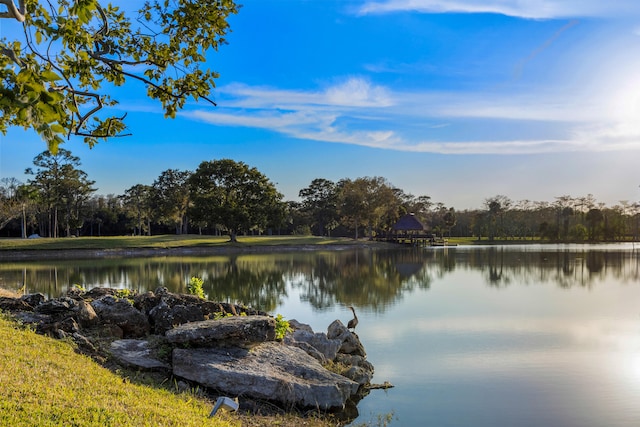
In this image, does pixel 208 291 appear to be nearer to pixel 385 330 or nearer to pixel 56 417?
pixel 385 330

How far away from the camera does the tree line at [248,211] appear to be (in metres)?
50.2

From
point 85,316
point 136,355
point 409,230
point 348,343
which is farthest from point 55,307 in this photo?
point 409,230

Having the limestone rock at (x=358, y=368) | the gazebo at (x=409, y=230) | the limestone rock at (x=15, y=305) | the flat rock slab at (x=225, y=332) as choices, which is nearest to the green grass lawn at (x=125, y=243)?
the gazebo at (x=409, y=230)

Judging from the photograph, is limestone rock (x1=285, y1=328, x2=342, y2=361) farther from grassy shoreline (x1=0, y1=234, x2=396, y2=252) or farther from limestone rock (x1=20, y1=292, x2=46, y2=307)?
grassy shoreline (x1=0, y1=234, x2=396, y2=252)

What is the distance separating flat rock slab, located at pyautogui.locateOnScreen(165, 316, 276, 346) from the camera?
21.9 ft

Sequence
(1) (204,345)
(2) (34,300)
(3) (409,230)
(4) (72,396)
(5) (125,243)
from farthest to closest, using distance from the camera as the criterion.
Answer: (3) (409,230), (5) (125,243), (2) (34,300), (1) (204,345), (4) (72,396)

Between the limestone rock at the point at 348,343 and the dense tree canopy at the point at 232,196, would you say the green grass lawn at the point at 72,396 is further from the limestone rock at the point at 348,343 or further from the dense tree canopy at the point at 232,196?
the dense tree canopy at the point at 232,196

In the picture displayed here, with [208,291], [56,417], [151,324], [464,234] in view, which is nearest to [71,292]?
[151,324]

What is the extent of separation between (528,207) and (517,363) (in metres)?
79.1

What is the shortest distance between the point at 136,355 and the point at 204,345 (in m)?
0.90

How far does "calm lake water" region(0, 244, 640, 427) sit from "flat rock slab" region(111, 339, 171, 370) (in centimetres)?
286

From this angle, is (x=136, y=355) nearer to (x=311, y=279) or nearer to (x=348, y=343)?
(x=348, y=343)

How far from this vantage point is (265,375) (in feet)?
21.1

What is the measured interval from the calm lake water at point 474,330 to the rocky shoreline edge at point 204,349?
2.44 feet
